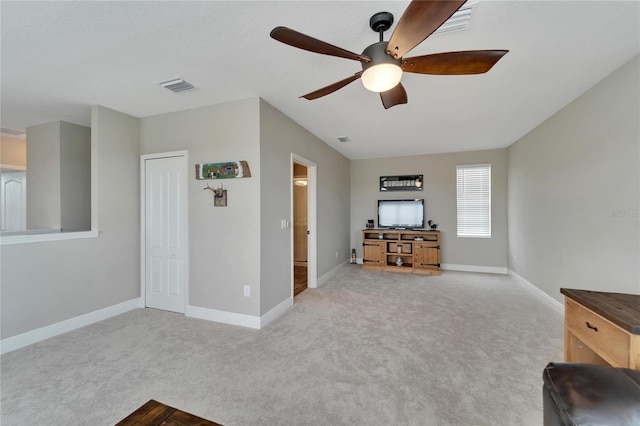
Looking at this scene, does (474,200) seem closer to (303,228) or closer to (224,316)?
(303,228)

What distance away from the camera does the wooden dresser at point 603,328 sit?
1159mm

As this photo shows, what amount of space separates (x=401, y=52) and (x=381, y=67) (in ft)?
0.42

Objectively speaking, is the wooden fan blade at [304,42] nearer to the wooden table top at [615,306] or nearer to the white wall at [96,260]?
the wooden table top at [615,306]

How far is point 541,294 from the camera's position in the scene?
3.71 metres

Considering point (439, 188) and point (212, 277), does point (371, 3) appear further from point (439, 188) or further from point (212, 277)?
point (439, 188)

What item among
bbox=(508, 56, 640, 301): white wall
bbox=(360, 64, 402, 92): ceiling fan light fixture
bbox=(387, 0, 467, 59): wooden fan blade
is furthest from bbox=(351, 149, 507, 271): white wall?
bbox=(387, 0, 467, 59): wooden fan blade

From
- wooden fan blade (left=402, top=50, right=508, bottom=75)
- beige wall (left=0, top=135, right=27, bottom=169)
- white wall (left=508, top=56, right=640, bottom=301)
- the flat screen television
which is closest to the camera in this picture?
wooden fan blade (left=402, top=50, right=508, bottom=75)

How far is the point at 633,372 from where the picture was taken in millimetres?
923

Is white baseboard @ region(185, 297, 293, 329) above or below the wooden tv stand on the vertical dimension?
below

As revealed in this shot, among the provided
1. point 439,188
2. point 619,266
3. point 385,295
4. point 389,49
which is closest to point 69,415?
point 389,49

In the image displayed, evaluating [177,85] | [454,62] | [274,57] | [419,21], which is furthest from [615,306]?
[177,85]

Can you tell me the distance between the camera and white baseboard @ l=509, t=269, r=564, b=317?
10.7ft

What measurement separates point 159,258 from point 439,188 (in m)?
5.43

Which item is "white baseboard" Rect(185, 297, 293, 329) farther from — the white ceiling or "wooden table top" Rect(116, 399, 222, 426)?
the white ceiling
